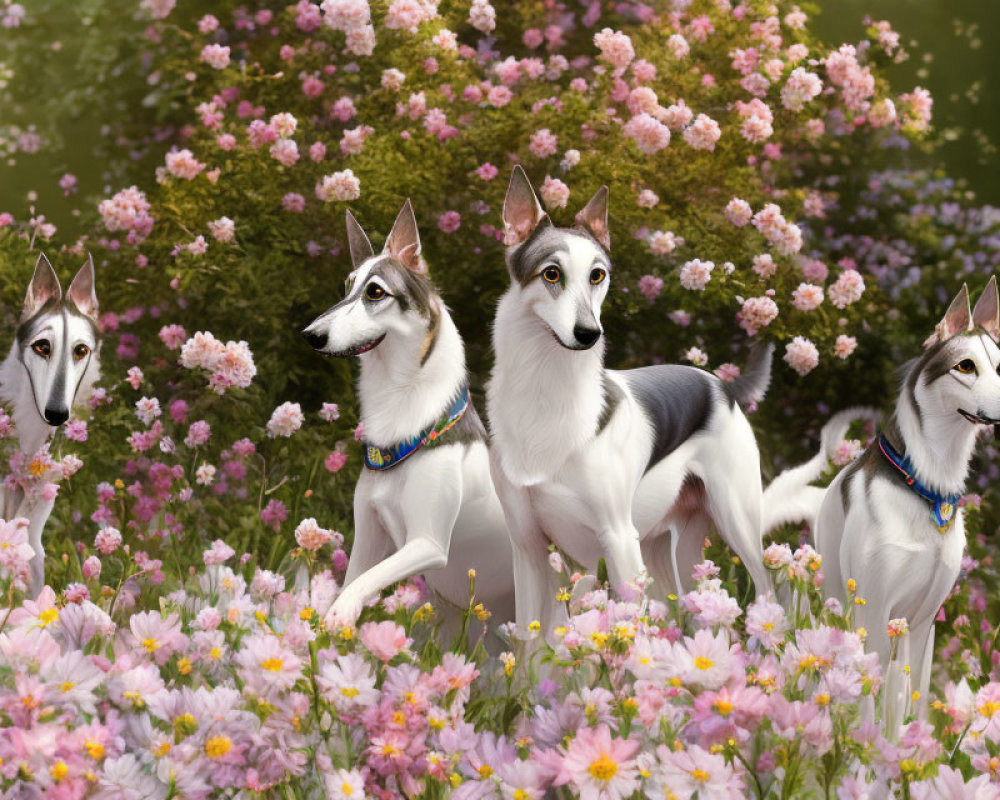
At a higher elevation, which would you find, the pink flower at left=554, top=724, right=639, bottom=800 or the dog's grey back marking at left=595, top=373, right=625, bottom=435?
the pink flower at left=554, top=724, right=639, bottom=800

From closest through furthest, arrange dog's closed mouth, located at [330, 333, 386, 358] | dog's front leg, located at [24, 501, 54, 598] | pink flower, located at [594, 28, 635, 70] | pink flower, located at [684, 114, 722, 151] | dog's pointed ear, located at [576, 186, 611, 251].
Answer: dog's closed mouth, located at [330, 333, 386, 358] < dog's pointed ear, located at [576, 186, 611, 251] < dog's front leg, located at [24, 501, 54, 598] < pink flower, located at [684, 114, 722, 151] < pink flower, located at [594, 28, 635, 70]

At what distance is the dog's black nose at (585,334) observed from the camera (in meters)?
3.64

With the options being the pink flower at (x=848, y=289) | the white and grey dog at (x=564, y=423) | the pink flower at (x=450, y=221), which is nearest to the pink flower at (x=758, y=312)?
the pink flower at (x=848, y=289)

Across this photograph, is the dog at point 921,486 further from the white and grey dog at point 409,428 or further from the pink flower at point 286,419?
the pink flower at point 286,419

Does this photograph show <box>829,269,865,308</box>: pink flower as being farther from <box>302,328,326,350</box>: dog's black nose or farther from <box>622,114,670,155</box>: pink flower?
<box>302,328,326,350</box>: dog's black nose

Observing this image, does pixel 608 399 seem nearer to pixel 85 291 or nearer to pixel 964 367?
pixel 964 367

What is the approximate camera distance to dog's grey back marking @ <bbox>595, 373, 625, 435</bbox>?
4.06m

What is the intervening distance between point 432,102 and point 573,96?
85 centimetres

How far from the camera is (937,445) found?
3.95 meters

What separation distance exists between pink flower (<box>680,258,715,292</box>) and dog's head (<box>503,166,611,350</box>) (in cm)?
207

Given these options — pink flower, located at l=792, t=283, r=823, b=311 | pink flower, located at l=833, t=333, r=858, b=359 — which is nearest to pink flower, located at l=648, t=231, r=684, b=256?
pink flower, located at l=792, t=283, r=823, b=311

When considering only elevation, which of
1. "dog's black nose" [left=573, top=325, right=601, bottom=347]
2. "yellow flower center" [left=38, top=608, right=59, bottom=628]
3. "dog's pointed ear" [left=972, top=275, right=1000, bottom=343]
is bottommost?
"dog's pointed ear" [left=972, top=275, right=1000, bottom=343]

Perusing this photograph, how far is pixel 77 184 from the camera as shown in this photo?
28.0ft

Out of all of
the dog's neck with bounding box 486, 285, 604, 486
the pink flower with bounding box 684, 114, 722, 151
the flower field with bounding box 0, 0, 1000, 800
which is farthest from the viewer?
the pink flower with bounding box 684, 114, 722, 151
